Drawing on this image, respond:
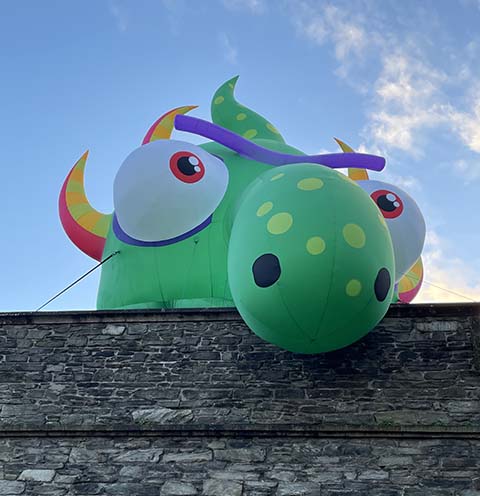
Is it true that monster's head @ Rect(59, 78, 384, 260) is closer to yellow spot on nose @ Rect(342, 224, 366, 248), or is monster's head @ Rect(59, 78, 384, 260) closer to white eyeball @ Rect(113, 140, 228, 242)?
white eyeball @ Rect(113, 140, 228, 242)

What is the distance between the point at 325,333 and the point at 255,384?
Answer: 1.24 meters

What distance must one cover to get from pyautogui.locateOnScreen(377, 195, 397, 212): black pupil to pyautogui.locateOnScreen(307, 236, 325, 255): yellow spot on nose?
10.9ft

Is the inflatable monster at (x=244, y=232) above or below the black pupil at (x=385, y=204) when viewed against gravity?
below

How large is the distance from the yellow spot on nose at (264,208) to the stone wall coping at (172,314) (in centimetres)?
150

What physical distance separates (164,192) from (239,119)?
2462mm

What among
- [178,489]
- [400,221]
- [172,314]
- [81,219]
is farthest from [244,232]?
[81,219]

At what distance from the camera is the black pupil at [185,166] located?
7.79 metres

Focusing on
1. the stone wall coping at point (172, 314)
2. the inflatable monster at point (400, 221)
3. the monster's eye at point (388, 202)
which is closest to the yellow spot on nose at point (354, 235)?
the stone wall coping at point (172, 314)

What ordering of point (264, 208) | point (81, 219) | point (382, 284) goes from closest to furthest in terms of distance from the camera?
point (382, 284), point (264, 208), point (81, 219)

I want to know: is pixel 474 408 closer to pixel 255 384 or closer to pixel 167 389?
pixel 255 384

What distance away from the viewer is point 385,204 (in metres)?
8.57

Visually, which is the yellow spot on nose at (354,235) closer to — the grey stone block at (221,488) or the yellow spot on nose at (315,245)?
the yellow spot on nose at (315,245)

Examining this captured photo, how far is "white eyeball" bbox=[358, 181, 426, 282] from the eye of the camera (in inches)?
329

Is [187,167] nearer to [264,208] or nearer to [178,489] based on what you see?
[264,208]
